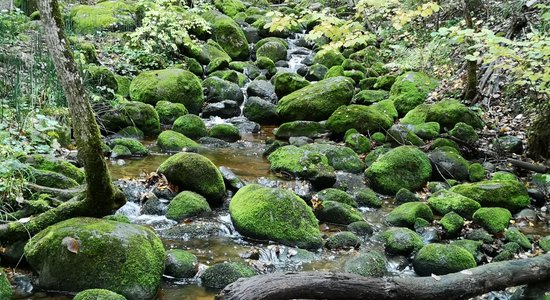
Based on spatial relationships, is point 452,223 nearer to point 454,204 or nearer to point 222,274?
point 454,204

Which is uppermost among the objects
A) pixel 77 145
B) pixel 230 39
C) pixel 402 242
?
pixel 77 145

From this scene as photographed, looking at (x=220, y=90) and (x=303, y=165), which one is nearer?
(x=303, y=165)

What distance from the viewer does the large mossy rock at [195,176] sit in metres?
6.55

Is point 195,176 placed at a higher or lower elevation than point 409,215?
higher

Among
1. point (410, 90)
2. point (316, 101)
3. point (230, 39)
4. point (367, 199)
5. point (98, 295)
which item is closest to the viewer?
point (98, 295)

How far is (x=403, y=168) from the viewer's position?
786cm

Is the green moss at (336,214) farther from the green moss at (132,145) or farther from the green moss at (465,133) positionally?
the green moss at (465,133)

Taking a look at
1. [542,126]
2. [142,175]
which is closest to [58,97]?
[142,175]

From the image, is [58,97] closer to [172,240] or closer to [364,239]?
[172,240]

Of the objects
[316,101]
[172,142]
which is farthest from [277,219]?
[316,101]

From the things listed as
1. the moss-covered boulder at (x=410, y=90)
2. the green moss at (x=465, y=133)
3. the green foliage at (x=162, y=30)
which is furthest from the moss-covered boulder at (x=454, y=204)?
the green foliage at (x=162, y=30)

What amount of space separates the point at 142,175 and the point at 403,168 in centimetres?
419

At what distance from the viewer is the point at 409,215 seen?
21.1 ft

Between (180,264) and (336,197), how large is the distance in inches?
113
